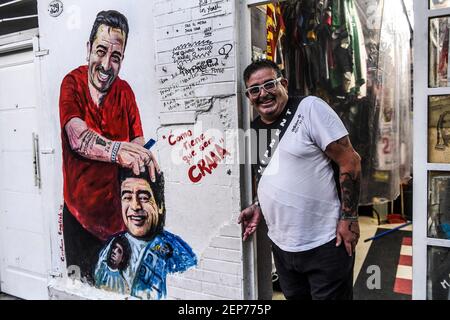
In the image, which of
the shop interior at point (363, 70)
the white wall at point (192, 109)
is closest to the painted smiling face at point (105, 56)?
the white wall at point (192, 109)

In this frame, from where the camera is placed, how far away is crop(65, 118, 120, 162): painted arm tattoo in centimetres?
309

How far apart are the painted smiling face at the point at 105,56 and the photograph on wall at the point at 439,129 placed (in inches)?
88.0

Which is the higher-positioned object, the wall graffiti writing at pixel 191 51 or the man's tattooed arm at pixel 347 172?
the wall graffiti writing at pixel 191 51

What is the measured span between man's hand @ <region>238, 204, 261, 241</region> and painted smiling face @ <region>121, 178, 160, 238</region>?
775 mm

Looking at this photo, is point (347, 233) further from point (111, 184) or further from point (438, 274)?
point (111, 184)

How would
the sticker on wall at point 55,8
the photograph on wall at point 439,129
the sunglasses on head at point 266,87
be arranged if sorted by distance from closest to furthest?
1. the photograph on wall at point 439,129
2. the sunglasses on head at point 266,87
3. the sticker on wall at point 55,8

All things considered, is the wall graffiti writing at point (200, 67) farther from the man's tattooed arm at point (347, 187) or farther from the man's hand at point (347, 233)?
the man's hand at point (347, 233)

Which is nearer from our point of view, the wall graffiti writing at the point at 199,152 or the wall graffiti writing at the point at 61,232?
the wall graffiti writing at the point at 199,152

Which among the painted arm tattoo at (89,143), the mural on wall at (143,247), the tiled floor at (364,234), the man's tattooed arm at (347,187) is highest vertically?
the painted arm tattoo at (89,143)

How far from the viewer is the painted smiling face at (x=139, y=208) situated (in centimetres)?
292

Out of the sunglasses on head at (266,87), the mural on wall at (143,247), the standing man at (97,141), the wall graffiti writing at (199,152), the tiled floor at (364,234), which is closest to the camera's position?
the sunglasses on head at (266,87)

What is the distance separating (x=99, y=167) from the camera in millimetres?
3170
